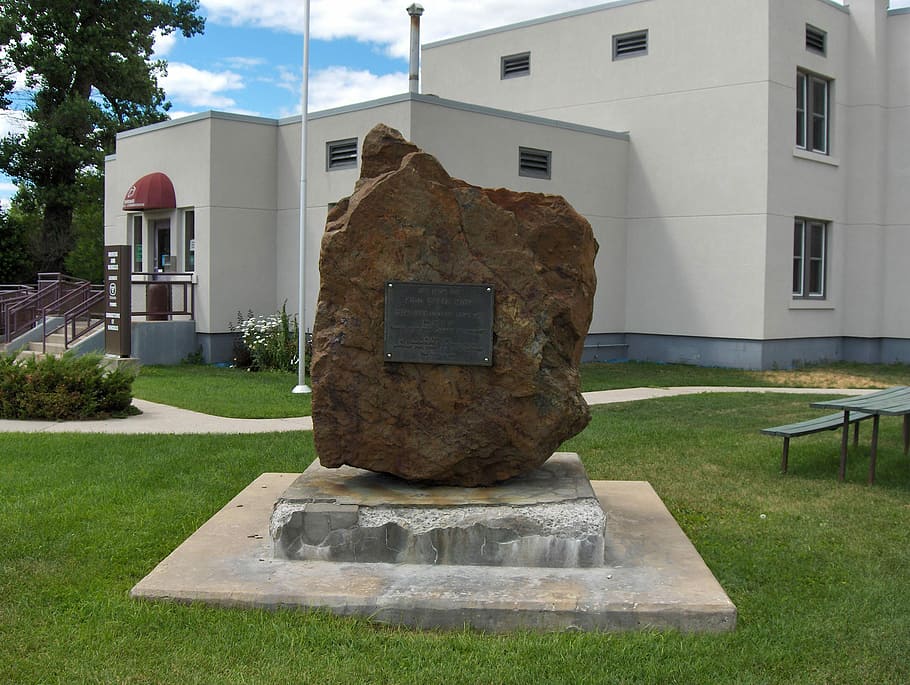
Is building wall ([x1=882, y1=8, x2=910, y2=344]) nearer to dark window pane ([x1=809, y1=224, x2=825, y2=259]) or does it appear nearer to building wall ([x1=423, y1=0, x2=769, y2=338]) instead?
dark window pane ([x1=809, y1=224, x2=825, y2=259])

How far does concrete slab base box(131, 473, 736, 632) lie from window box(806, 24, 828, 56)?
17089 mm

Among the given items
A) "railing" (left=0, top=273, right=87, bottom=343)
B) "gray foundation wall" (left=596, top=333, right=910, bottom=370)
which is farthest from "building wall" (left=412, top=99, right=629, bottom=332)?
"railing" (left=0, top=273, right=87, bottom=343)

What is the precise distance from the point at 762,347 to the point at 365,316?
1500cm

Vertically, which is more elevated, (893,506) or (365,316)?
(365,316)

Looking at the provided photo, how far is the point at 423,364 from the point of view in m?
6.13

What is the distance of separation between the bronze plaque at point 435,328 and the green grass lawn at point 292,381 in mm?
6999

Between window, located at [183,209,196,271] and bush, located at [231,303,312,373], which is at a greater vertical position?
window, located at [183,209,196,271]

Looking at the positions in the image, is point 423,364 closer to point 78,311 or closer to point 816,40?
point 78,311

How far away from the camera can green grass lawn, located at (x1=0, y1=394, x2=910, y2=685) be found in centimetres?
451

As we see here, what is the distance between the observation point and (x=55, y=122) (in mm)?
32688

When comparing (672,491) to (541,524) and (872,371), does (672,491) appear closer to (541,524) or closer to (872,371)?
(541,524)

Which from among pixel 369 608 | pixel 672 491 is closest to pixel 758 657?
pixel 369 608

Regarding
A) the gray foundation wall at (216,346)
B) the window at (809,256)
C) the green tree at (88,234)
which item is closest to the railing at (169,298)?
the gray foundation wall at (216,346)

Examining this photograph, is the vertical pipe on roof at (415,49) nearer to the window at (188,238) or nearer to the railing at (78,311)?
the window at (188,238)
